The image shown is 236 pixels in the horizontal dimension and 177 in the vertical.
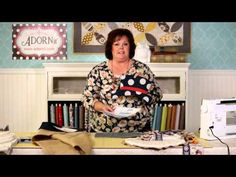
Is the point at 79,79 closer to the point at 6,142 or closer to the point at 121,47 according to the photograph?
the point at 121,47

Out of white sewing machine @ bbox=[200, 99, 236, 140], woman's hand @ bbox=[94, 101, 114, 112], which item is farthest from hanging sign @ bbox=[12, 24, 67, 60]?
white sewing machine @ bbox=[200, 99, 236, 140]

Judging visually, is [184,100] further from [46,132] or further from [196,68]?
[46,132]

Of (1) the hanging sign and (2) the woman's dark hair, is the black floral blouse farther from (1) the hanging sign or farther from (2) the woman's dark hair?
(1) the hanging sign

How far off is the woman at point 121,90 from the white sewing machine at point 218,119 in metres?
0.50

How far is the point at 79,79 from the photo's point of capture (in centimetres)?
346

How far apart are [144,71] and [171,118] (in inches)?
51.8

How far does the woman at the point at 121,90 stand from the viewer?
214cm

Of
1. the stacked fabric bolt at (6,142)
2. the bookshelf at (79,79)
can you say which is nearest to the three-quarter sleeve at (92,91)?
the stacked fabric bolt at (6,142)

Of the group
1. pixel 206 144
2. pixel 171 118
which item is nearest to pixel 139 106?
pixel 206 144

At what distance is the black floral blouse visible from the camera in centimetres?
214

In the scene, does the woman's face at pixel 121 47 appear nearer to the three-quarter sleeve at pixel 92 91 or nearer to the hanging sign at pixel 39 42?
the three-quarter sleeve at pixel 92 91

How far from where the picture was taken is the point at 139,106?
84.3 inches

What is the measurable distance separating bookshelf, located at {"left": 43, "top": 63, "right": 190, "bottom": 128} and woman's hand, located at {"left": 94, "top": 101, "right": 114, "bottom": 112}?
4.25 feet

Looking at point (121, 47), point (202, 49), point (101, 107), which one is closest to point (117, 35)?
point (121, 47)
